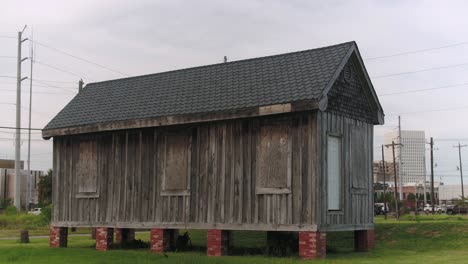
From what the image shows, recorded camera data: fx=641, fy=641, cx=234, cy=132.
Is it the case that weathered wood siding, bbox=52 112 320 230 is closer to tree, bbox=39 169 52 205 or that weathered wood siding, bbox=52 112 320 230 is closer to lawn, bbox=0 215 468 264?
lawn, bbox=0 215 468 264

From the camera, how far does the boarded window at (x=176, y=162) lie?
75.0 ft

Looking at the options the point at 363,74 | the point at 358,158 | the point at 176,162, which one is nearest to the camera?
the point at 358,158

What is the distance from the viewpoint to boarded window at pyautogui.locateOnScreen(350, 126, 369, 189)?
2195cm

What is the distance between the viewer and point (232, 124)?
21.8m

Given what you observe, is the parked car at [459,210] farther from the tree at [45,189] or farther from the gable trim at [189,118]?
the gable trim at [189,118]

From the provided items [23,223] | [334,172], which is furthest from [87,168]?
[23,223]

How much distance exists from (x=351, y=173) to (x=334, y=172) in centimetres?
122

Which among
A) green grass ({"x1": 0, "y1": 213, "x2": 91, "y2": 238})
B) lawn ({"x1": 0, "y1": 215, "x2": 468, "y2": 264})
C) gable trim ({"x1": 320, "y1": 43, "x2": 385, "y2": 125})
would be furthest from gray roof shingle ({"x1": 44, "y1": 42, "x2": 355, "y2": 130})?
green grass ({"x1": 0, "y1": 213, "x2": 91, "y2": 238})

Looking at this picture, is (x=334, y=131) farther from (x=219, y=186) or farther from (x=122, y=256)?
(x=122, y=256)

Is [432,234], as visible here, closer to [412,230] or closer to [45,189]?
[412,230]

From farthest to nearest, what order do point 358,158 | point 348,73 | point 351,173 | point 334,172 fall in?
point 358,158, point 348,73, point 351,173, point 334,172

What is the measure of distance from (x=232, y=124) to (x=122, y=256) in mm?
5659

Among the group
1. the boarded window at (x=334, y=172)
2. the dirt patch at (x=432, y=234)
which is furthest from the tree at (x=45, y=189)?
the boarded window at (x=334, y=172)

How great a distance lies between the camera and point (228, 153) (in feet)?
71.5
